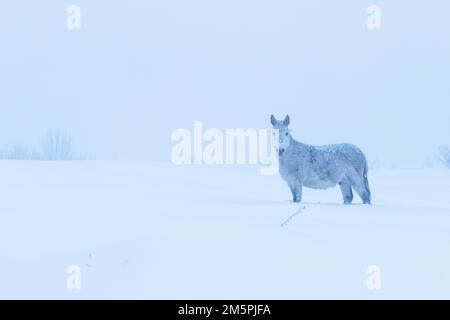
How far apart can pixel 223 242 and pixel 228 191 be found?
18.8 ft

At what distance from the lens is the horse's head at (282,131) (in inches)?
403

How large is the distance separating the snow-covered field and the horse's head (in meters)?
1.14

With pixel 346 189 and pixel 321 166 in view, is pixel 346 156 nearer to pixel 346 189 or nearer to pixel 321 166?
pixel 321 166

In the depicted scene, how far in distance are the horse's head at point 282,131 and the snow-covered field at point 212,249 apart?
114 centimetres

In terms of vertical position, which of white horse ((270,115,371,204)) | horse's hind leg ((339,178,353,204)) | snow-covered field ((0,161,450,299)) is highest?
white horse ((270,115,371,204))

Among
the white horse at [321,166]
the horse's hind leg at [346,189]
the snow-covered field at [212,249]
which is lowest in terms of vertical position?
the snow-covered field at [212,249]

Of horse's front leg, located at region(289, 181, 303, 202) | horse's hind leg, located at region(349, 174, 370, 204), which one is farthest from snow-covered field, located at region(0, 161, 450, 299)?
Result: horse's hind leg, located at region(349, 174, 370, 204)

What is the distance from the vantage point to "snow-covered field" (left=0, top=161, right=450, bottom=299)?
227 inches

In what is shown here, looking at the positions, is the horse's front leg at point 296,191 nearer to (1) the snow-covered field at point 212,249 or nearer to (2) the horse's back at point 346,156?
(2) the horse's back at point 346,156

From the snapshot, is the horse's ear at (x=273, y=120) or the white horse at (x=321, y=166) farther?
the white horse at (x=321, y=166)

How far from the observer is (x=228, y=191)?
1238cm

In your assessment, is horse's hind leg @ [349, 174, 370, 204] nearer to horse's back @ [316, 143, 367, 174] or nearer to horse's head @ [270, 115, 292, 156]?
horse's back @ [316, 143, 367, 174]

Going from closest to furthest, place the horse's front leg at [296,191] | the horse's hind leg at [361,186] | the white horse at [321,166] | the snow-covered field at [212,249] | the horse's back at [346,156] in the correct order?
the snow-covered field at [212,249] → the horse's front leg at [296,191] → the white horse at [321,166] → the horse's back at [346,156] → the horse's hind leg at [361,186]

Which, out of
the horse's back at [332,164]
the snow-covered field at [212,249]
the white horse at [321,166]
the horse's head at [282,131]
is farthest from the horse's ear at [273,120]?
the snow-covered field at [212,249]
